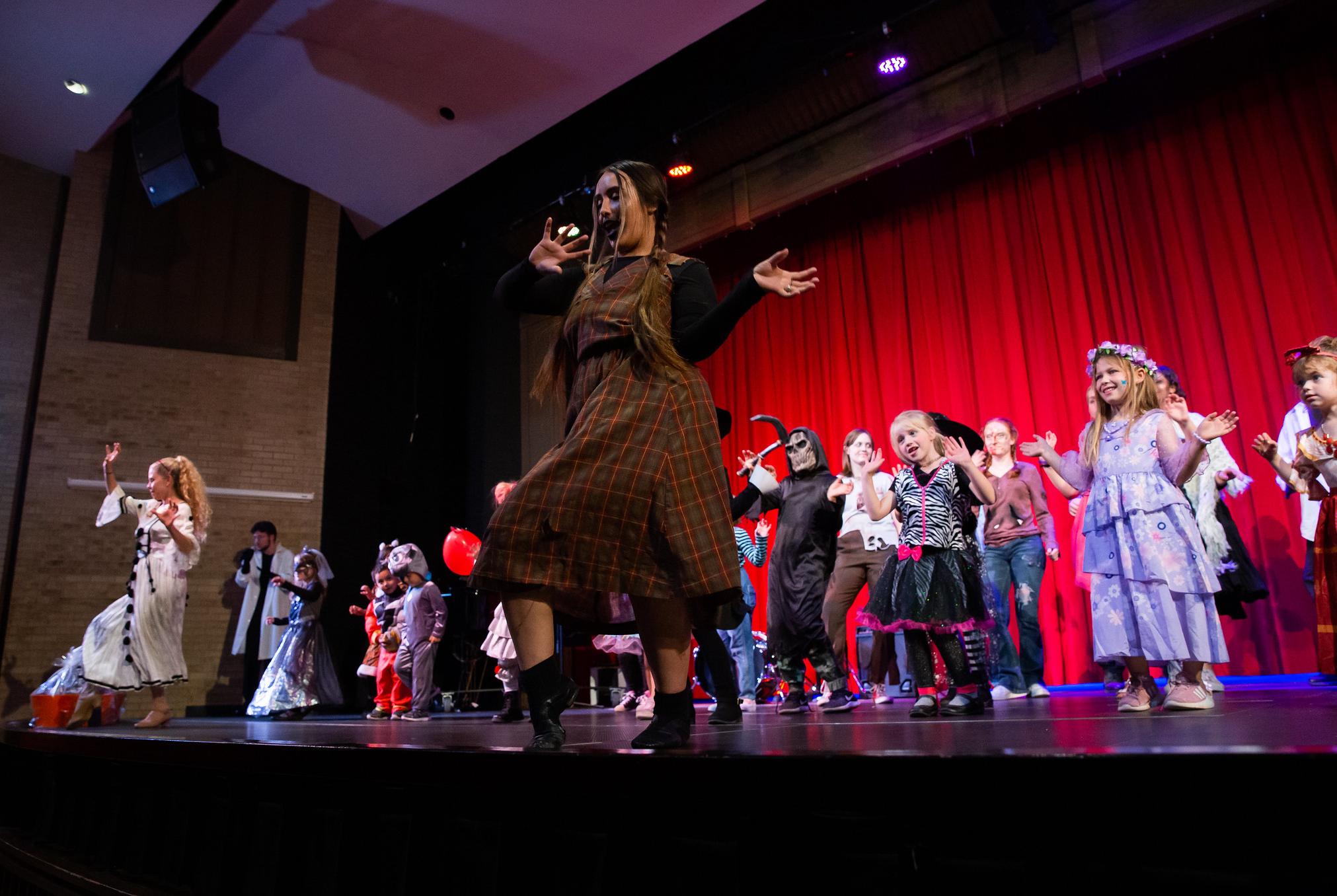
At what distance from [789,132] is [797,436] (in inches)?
191

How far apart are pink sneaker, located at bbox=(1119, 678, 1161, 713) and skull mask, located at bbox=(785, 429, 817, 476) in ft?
6.07

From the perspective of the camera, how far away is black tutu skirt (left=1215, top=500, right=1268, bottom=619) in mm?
5129

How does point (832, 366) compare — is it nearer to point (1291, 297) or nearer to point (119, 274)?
point (1291, 297)

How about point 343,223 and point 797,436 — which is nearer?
point 797,436

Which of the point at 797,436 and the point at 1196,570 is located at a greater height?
the point at 797,436

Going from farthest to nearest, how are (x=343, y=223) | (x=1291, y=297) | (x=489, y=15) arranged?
(x=343, y=223) → (x=489, y=15) → (x=1291, y=297)

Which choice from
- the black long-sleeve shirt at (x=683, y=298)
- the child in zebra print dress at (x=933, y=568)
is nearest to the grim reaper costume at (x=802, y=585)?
the child in zebra print dress at (x=933, y=568)

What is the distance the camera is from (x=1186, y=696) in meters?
2.99

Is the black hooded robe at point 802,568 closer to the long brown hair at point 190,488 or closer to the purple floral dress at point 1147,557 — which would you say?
the purple floral dress at point 1147,557

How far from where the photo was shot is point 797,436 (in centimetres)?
477

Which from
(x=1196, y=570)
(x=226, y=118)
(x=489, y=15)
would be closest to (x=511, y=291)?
(x=1196, y=570)

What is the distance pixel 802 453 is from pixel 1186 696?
2182 millimetres

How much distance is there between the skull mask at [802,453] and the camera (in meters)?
4.73

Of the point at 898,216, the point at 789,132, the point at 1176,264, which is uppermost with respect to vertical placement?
the point at 789,132
